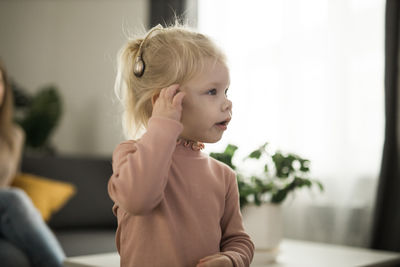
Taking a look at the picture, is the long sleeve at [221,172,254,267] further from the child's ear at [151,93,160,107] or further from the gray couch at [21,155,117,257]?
the gray couch at [21,155,117,257]

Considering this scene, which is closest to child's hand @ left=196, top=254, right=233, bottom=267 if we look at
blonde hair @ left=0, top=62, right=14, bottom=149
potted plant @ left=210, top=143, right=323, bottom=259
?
potted plant @ left=210, top=143, right=323, bottom=259

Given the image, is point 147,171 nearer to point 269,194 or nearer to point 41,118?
point 269,194

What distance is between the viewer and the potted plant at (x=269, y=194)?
1447 mm

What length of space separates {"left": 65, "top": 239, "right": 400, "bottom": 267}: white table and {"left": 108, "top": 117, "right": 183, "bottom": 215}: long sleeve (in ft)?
1.65

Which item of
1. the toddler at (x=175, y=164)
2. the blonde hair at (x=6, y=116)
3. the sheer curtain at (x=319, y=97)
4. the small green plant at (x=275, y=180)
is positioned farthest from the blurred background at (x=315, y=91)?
the toddler at (x=175, y=164)

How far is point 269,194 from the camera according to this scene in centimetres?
152

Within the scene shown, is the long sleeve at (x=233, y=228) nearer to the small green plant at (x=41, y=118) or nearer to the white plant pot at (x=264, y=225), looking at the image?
the white plant pot at (x=264, y=225)

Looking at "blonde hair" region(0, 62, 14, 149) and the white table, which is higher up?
"blonde hair" region(0, 62, 14, 149)

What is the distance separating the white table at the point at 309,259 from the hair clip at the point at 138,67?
56 centimetres

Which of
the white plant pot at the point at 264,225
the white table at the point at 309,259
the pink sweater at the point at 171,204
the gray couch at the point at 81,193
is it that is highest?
the pink sweater at the point at 171,204

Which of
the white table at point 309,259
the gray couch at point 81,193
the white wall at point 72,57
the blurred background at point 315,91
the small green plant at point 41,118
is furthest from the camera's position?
the white wall at point 72,57

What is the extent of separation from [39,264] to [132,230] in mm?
865

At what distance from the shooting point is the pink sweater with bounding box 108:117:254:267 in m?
0.83

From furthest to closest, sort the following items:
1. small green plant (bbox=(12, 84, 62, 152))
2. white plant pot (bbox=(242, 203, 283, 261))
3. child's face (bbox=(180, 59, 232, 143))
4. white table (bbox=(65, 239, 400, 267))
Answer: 1. small green plant (bbox=(12, 84, 62, 152))
2. white plant pot (bbox=(242, 203, 283, 261))
3. white table (bbox=(65, 239, 400, 267))
4. child's face (bbox=(180, 59, 232, 143))
